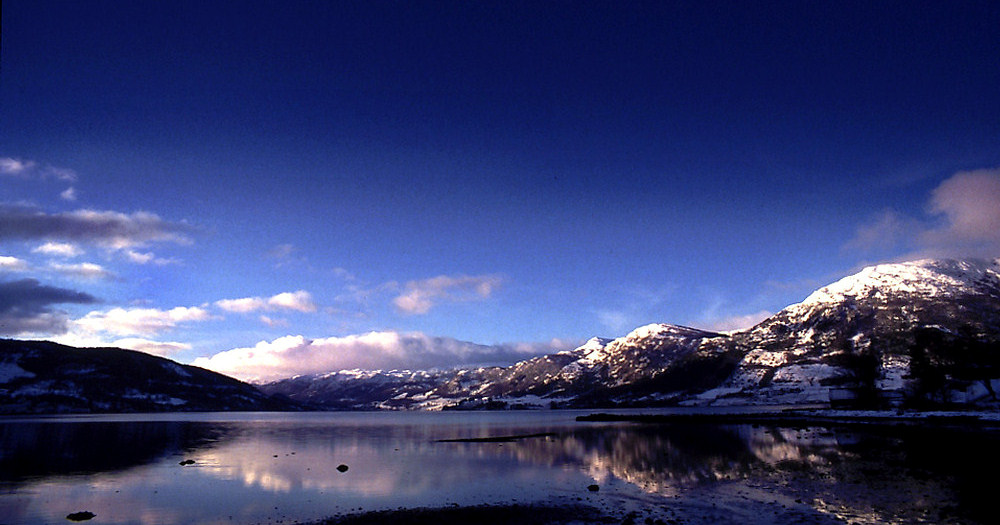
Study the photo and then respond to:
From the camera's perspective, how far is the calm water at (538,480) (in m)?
40.8

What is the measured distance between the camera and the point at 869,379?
18925 centimetres

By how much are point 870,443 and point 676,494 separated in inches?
2267

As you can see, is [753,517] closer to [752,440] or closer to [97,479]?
[97,479]

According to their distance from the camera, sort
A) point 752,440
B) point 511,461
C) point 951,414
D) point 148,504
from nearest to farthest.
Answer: point 148,504 < point 511,461 < point 752,440 < point 951,414

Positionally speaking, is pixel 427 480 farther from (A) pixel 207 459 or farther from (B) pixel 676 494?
(A) pixel 207 459

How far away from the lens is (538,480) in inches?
2319

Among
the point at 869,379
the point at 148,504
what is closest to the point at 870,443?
the point at 148,504

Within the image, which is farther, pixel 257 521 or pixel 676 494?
pixel 676 494

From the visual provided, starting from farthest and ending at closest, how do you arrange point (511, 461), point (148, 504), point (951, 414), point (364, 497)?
point (951, 414) → point (511, 461) → point (364, 497) → point (148, 504)

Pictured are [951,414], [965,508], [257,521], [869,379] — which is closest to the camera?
[965,508]

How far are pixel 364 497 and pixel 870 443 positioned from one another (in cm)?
7774

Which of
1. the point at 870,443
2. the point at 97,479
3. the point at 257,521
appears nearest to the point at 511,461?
the point at 257,521

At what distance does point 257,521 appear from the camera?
39.9 m

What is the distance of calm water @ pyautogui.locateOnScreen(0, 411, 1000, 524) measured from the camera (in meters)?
40.8
